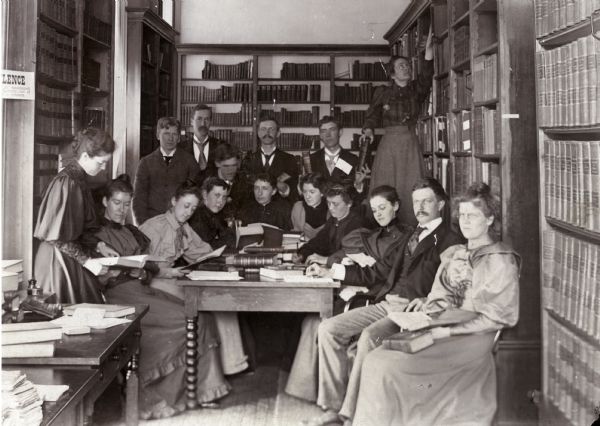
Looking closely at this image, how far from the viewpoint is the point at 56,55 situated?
3543 mm

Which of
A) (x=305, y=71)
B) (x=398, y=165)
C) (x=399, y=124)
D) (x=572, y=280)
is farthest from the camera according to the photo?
(x=305, y=71)

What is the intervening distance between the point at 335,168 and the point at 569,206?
2110mm

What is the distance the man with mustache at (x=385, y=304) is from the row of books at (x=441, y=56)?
1.60 m

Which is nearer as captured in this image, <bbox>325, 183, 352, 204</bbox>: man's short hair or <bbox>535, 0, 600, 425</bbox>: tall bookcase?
<bbox>535, 0, 600, 425</bbox>: tall bookcase

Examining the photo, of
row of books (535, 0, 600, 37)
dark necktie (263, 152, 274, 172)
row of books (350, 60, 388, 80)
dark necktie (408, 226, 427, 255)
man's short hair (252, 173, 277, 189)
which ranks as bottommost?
dark necktie (408, 226, 427, 255)

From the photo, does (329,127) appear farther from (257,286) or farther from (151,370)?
(151,370)

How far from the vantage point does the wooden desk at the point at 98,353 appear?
A: 78.2 inches

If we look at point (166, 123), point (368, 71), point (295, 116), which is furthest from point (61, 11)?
point (368, 71)

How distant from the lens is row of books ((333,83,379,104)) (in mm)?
6152

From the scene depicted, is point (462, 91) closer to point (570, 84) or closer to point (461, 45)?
point (461, 45)

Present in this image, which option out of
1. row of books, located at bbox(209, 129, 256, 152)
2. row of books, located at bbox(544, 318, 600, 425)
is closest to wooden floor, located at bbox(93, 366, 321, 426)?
row of books, located at bbox(544, 318, 600, 425)

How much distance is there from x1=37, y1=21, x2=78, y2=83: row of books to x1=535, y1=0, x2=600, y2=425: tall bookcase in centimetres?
243

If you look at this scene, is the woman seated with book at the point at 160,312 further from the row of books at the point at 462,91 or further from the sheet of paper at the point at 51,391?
the row of books at the point at 462,91

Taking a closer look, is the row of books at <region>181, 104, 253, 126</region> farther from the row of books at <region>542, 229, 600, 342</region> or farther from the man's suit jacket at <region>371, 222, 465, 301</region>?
the row of books at <region>542, 229, 600, 342</region>
